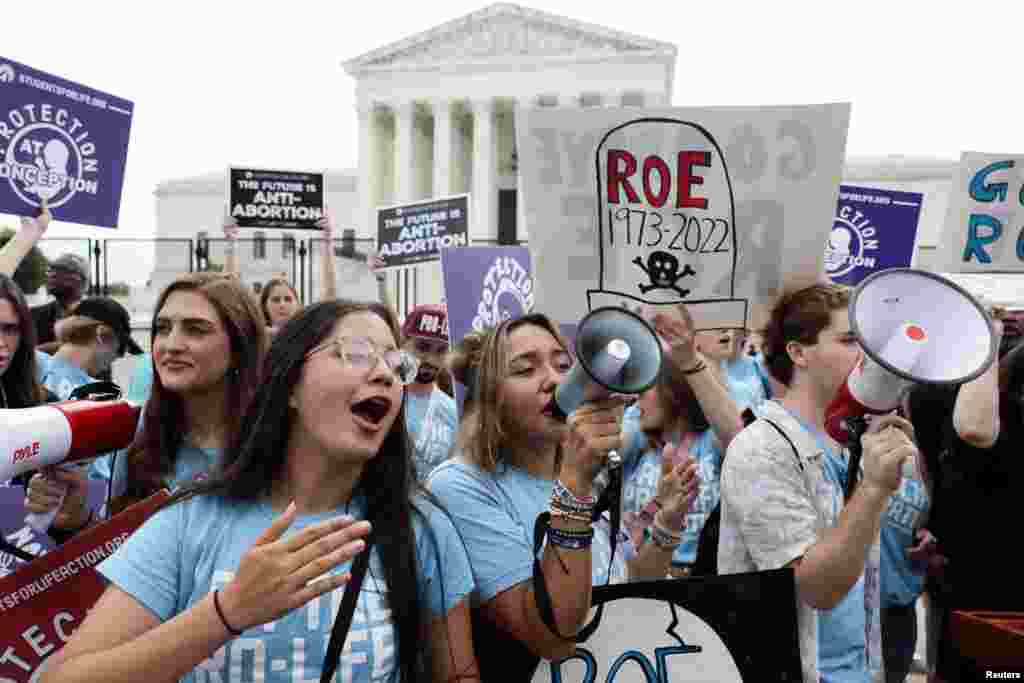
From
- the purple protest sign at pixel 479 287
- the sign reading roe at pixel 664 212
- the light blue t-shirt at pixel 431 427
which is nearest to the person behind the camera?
the sign reading roe at pixel 664 212

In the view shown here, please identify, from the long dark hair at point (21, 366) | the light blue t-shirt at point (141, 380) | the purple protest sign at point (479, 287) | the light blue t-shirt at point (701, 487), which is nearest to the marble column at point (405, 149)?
the purple protest sign at point (479, 287)

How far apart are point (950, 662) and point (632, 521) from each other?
112cm

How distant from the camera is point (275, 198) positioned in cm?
993

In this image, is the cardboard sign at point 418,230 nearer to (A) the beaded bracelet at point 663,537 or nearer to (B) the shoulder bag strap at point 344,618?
(A) the beaded bracelet at point 663,537

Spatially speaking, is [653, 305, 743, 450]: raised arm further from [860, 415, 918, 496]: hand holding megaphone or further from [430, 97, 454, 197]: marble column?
[430, 97, 454, 197]: marble column

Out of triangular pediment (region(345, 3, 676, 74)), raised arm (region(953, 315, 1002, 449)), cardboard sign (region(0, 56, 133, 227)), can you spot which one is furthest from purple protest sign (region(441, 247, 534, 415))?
triangular pediment (region(345, 3, 676, 74))

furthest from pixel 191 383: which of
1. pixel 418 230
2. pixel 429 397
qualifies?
pixel 418 230

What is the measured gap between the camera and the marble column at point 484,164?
49.4 m

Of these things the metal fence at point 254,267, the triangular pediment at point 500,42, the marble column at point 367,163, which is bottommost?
the metal fence at point 254,267

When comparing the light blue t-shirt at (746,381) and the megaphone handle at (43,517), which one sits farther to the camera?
the light blue t-shirt at (746,381)

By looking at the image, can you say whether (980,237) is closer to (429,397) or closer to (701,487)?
(701,487)

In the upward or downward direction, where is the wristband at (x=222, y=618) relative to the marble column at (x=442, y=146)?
downward

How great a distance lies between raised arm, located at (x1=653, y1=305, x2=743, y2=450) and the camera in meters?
2.99

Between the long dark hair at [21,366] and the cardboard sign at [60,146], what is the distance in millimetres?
1909
